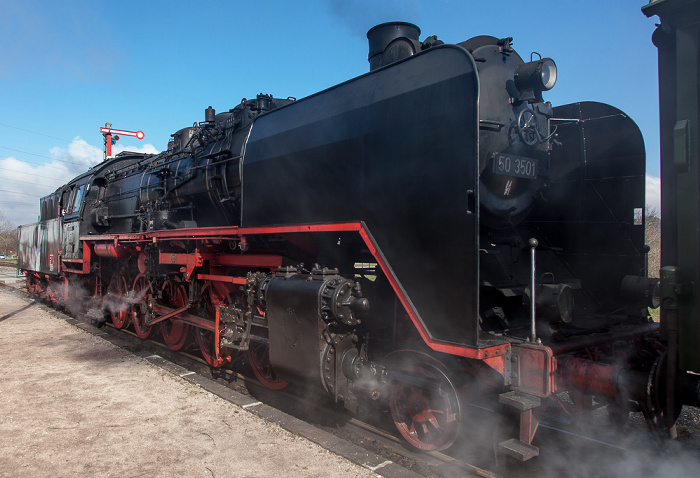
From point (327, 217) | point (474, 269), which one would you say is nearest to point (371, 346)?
point (327, 217)

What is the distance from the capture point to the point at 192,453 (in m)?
3.79

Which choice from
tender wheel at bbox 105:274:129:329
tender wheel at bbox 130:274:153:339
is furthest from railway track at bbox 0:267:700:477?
tender wheel at bbox 105:274:129:329

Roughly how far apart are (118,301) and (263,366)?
16.7 ft

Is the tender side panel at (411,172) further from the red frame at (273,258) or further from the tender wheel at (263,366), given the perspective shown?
the tender wheel at (263,366)

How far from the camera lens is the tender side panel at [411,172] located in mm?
3064

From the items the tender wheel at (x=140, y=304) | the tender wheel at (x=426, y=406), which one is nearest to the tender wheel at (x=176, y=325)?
the tender wheel at (x=140, y=304)

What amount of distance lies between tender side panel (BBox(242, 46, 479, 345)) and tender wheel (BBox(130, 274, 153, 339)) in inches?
183

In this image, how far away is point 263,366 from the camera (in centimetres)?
569

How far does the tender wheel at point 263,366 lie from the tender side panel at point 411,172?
6.45 ft

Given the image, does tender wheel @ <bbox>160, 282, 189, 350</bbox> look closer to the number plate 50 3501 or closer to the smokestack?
the smokestack

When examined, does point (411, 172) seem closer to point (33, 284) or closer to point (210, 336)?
point (210, 336)

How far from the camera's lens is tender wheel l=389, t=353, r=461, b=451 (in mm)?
3402

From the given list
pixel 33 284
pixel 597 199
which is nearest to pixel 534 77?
pixel 597 199

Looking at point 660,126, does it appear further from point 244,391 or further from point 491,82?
point 244,391
